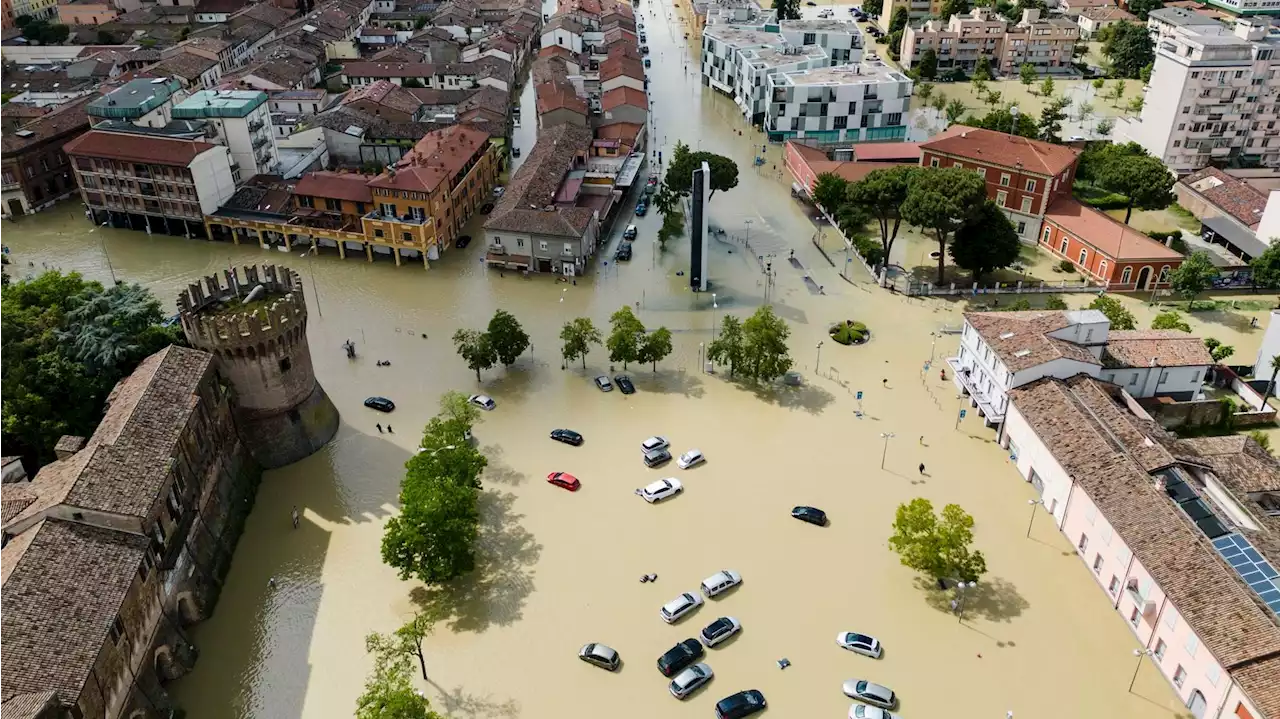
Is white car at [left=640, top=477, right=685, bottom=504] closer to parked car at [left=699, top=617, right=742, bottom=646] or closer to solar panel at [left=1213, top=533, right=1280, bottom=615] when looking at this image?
parked car at [left=699, top=617, right=742, bottom=646]

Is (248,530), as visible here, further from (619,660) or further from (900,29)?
(900,29)

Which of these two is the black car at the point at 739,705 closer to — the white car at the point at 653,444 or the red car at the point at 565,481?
the red car at the point at 565,481

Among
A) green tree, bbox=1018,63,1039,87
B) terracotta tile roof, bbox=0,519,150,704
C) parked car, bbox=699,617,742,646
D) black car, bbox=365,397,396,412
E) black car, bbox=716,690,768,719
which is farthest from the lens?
green tree, bbox=1018,63,1039,87

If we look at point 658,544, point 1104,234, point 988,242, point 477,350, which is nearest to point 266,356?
point 477,350

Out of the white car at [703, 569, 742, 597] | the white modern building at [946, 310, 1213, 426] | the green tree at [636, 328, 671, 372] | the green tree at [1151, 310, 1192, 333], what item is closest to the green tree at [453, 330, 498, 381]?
the green tree at [636, 328, 671, 372]

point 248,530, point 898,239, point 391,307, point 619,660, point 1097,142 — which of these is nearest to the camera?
point 619,660

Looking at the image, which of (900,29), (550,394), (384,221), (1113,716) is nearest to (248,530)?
(550,394)
